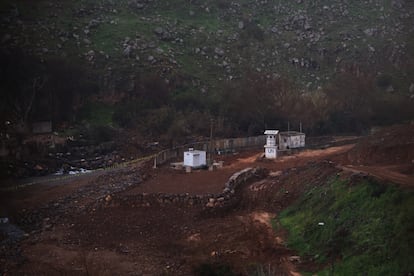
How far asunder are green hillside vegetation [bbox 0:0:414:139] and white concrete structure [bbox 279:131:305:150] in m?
4.62

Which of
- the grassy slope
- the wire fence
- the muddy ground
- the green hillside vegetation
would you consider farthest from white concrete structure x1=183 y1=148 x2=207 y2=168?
the grassy slope

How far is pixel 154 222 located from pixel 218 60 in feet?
101

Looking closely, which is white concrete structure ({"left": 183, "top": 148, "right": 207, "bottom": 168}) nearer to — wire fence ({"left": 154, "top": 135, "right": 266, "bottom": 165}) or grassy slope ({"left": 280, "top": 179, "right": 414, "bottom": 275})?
wire fence ({"left": 154, "top": 135, "right": 266, "bottom": 165})

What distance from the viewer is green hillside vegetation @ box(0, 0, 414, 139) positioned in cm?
4531

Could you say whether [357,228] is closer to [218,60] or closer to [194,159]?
[194,159]

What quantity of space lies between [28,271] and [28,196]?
9.66 meters

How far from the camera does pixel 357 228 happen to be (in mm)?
19750

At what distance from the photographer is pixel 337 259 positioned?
19.0m

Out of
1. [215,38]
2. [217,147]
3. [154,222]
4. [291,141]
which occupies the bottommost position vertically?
[154,222]

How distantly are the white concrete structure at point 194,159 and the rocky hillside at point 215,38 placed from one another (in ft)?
49.3

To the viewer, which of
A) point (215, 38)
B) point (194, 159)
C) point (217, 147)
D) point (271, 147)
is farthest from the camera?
point (215, 38)

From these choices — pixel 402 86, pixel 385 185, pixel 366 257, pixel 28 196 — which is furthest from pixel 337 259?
pixel 402 86

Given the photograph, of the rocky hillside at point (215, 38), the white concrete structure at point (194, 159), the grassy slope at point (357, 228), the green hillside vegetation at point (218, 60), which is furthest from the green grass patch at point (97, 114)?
the grassy slope at point (357, 228)

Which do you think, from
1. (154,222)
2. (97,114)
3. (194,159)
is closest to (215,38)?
(97,114)
